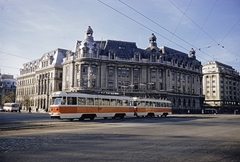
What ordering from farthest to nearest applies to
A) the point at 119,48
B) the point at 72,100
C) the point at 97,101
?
the point at 119,48 < the point at 97,101 < the point at 72,100

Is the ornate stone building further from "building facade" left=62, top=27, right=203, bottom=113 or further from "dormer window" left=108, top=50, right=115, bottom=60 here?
"dormer window" left=108, top=50, right=115, bottom=60

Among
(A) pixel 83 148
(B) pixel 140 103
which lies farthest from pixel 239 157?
(B) pixel 140 103

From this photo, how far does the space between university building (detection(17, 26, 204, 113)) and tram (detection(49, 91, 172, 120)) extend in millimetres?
20483

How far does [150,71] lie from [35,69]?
156 feet

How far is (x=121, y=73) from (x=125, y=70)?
5.29ft

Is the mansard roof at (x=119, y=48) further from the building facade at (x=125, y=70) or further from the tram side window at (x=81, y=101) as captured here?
the tram side window at (x=81, y=101)

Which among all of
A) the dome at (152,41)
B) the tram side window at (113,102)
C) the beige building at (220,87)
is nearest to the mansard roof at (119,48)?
the dome at (152,41)

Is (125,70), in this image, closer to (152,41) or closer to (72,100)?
(152,41)

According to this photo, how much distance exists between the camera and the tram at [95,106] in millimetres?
26344

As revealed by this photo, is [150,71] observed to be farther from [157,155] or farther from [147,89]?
[157,155]

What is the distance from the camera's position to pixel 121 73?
6962 cm

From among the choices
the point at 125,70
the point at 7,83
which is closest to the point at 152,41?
the point at 125,70

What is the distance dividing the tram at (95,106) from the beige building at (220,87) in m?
79.8

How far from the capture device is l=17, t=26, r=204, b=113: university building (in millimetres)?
66312
